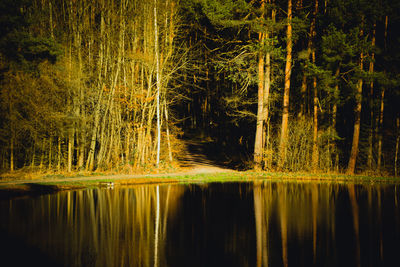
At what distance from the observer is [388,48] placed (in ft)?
71.5

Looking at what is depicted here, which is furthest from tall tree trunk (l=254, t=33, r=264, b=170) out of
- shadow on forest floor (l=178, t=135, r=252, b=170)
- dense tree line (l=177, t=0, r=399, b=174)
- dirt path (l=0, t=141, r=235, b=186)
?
dirt path (l=0, t=141, r=235, b=186)

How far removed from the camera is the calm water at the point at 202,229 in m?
6.67

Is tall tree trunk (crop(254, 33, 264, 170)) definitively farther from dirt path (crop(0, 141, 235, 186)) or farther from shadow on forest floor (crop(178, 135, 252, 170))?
dirt path (crop(0, 141, 235, 186))

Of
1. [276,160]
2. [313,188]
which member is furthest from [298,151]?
[313,188]

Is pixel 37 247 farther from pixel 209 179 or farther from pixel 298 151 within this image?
pixel 298 151

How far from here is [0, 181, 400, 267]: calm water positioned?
667 centimetres

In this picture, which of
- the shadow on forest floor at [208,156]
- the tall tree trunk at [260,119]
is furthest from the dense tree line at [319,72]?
the shadow on forest floor at [208,156]

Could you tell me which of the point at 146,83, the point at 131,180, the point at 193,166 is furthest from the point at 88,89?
the point at 193,166

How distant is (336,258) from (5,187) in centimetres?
1216

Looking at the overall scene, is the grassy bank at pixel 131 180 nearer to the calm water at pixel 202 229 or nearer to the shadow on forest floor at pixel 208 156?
the calm water at pixel 202 229

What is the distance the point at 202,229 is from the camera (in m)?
8.70

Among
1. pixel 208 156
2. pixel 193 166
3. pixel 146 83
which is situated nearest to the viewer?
pixel 146 83

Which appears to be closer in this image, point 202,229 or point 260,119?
point 202,229

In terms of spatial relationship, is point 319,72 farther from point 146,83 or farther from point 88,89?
point 88,89
